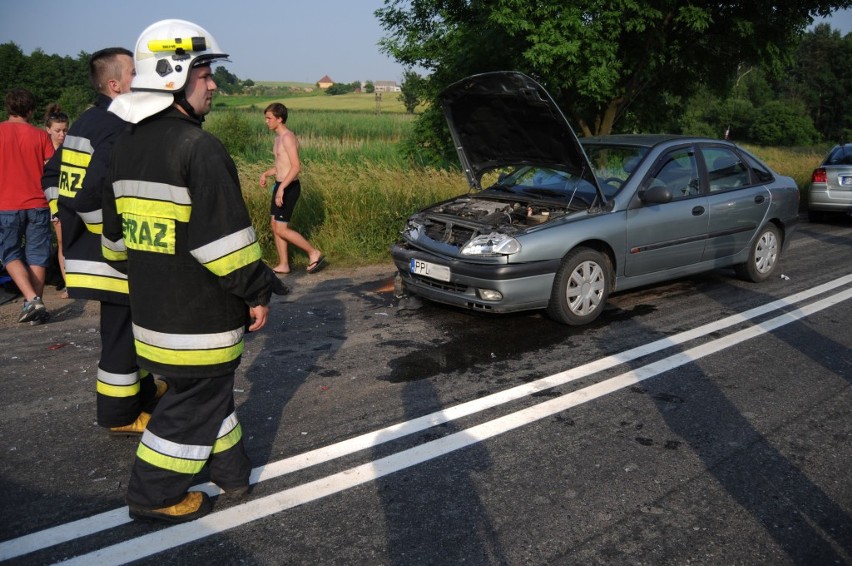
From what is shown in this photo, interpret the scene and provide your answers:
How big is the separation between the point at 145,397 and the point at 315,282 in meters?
4.18

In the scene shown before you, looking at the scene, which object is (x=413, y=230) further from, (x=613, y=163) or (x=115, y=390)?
(x=115, y=390)

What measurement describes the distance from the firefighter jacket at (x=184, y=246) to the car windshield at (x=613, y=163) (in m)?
4.44

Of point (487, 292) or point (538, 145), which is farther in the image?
point (538, 145)

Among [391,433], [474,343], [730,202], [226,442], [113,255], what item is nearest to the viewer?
[226,442]

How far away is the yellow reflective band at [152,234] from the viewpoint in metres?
2.95

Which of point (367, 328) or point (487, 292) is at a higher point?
point (487, 292)

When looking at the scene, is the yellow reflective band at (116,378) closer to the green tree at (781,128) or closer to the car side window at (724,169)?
the car side window at (724,169)

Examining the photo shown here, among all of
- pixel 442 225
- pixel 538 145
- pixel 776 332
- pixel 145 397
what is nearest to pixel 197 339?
pixel 145 397

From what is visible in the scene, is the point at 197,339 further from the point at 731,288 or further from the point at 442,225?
the point at 731,288

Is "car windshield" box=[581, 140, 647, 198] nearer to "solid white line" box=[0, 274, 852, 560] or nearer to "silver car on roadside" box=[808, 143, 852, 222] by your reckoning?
"solid white line" box=[0, 274, 852, 560]

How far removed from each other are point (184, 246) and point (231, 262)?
0.71ft

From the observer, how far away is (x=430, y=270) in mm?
6332

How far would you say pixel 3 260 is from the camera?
21.5ft

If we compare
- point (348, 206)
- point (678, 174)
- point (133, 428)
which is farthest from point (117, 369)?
point (348, 206)
